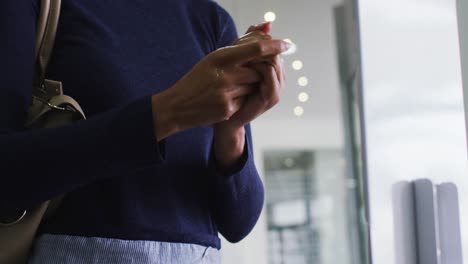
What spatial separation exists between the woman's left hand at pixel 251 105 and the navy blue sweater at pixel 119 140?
21 mm

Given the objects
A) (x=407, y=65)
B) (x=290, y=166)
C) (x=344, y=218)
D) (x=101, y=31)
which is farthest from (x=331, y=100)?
(x=101, y=31)

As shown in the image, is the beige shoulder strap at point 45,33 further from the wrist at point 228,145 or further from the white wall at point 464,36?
the white wall at point 464,36

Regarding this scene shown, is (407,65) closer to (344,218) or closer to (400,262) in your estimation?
(400,262)

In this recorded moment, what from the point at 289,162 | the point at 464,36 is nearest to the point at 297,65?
the point at 289,162

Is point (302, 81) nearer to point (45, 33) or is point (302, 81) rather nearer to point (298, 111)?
point (298, 111)

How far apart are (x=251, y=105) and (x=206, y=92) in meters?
0.07

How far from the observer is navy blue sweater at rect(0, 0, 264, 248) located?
517mm

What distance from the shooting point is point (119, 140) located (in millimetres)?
511

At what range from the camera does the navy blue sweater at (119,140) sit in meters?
0.52

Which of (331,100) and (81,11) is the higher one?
(81,11)

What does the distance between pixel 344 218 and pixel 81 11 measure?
2.14m

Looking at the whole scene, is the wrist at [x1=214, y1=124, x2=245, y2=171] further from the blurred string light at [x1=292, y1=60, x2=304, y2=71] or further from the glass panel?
the blurred string light at [x1=292, y1=60, x2=304, y2=71]

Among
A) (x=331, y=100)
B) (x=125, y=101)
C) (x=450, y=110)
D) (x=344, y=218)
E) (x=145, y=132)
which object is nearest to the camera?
(x=145, y=132)

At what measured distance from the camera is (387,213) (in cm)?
91
